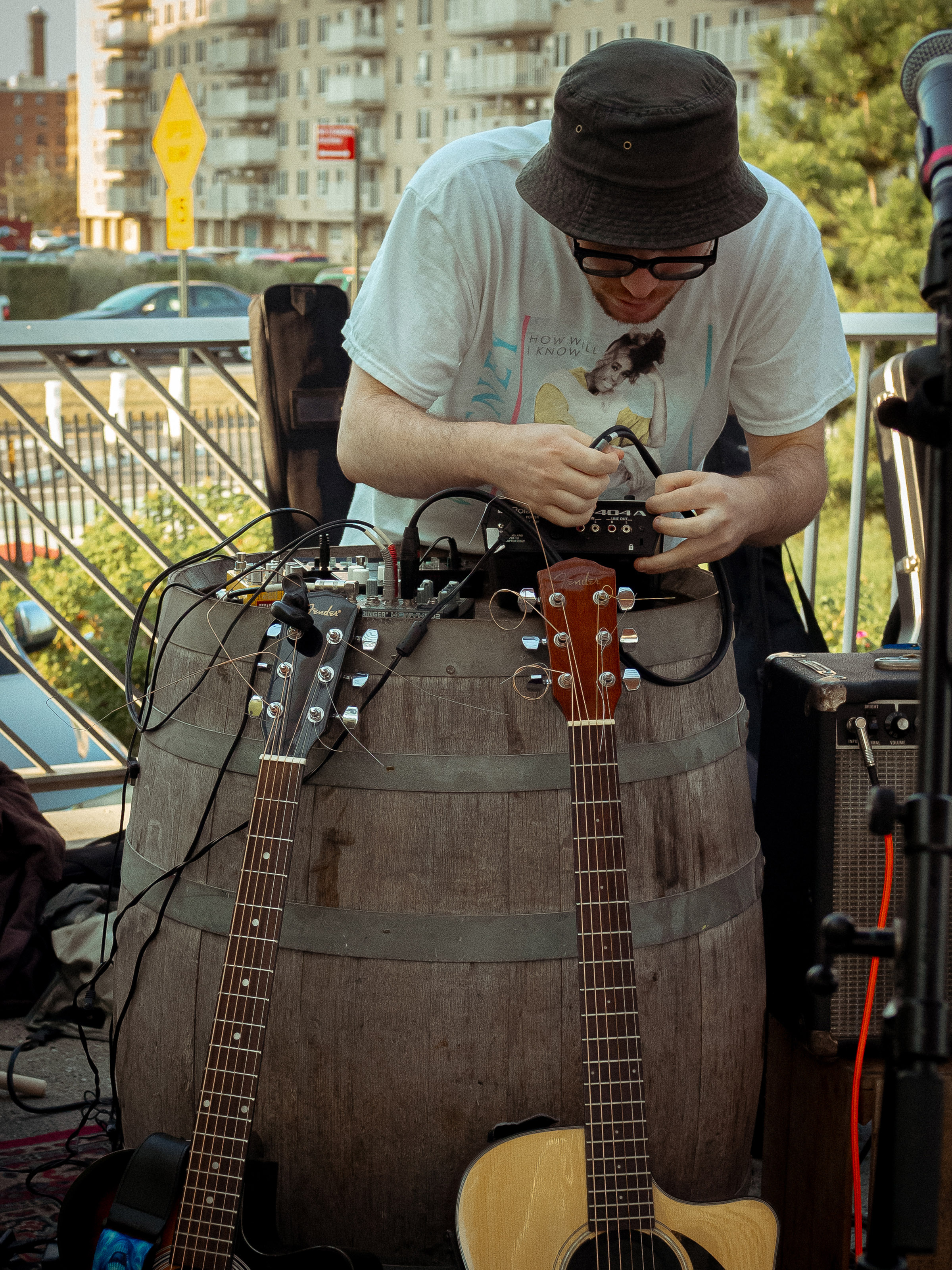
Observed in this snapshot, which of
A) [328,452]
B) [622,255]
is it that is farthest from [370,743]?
[328,452]

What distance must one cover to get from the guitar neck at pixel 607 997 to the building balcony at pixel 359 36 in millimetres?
31605

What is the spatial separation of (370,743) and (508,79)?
91.5ft

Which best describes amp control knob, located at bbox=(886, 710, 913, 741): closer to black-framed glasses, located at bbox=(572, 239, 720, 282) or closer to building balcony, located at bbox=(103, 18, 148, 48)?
black-framed glasses, located at bbox=(572, 239, 720, 282)

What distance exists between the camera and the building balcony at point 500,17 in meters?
26.0

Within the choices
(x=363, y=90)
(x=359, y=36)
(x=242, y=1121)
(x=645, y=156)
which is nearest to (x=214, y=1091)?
(x=242, y=1121)

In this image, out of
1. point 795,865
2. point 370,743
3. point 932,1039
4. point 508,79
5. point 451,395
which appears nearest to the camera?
point 932,1039

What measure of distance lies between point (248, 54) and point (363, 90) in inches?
200

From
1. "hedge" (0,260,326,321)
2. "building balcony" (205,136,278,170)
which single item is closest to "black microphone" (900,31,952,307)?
"hedge" (0,260,326,321)

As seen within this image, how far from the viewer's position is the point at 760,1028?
166 centimetres

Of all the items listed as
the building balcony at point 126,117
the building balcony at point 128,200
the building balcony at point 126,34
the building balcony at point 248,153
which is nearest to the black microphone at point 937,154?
the building balcony at point 248,153

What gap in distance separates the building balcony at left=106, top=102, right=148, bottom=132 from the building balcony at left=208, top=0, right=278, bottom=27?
17.3 feet

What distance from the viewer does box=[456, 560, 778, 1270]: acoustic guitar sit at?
135 centimetres

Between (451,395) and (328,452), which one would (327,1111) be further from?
(328,452)

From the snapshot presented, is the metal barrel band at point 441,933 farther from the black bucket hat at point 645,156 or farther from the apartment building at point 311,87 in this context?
the apartment building at point 311,87
